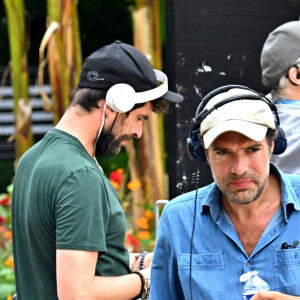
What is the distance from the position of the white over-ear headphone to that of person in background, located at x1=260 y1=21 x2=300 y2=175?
0.63m

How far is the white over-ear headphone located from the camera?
10.1ft

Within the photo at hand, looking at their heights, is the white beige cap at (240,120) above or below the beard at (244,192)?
above

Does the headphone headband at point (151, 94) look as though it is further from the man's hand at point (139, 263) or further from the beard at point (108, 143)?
the man's hand at point (139, 263)

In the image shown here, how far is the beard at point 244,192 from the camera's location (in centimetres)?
253

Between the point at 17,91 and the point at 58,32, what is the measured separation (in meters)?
0.86

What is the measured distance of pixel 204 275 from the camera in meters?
2.57

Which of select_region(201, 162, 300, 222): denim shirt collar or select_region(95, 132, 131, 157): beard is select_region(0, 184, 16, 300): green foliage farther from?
select_region(201, 162, 300, 222): denim shirt collar

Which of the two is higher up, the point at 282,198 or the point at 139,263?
the point at 282,198

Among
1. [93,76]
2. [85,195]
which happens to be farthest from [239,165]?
[93,76]

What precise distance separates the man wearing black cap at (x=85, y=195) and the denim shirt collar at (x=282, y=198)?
0.45 m

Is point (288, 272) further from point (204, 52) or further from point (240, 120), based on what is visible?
point (204, 52)

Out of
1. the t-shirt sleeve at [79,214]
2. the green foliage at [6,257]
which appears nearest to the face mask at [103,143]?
the t-shirt sleeve at [79,214]

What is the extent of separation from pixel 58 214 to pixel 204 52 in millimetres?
1823

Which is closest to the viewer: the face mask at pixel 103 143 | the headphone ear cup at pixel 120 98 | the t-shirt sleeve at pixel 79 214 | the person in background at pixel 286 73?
the t-shirt sleeve at pixel 79 214
